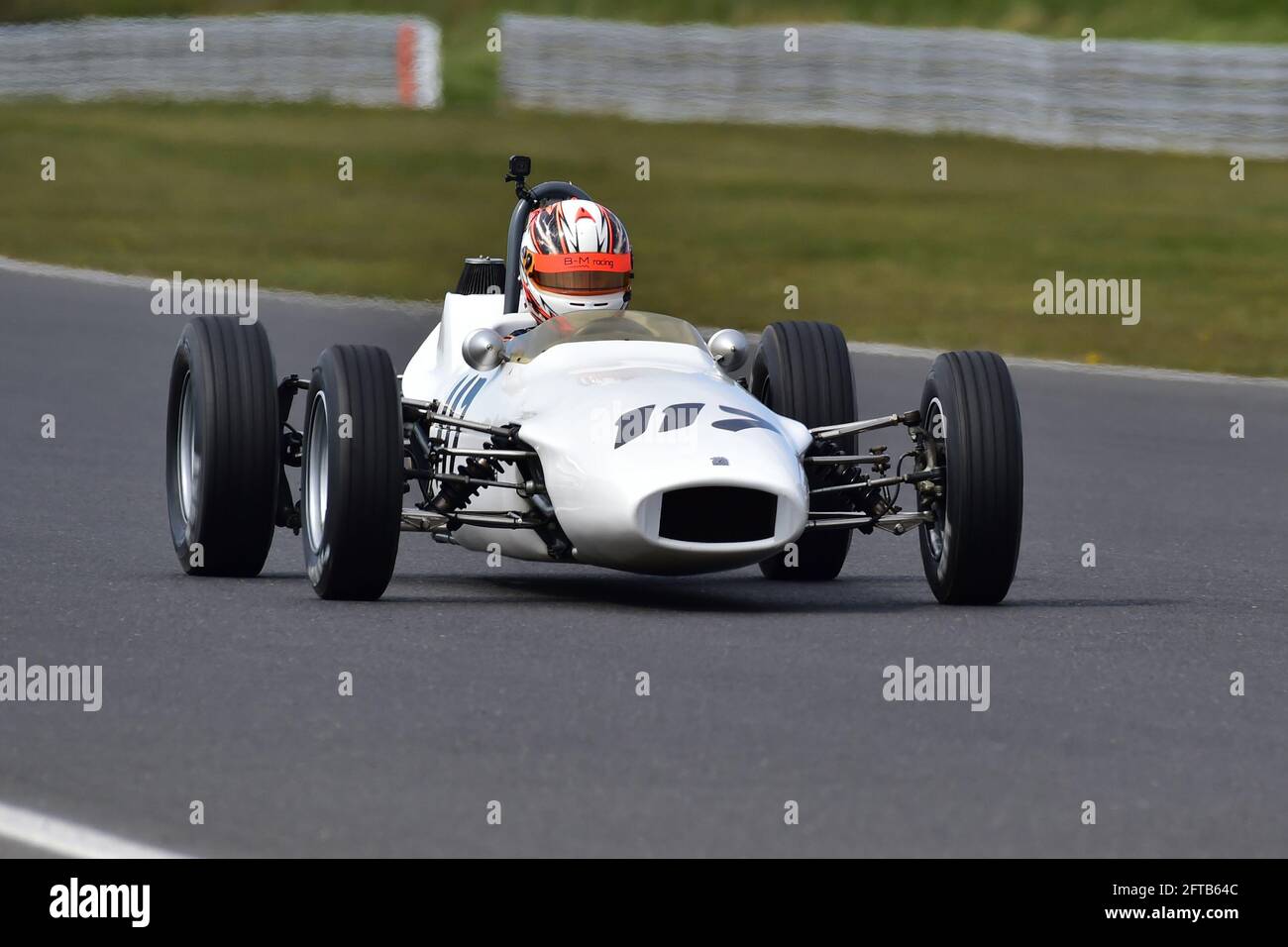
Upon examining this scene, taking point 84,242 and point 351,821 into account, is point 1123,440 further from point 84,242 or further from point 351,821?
point 84,242

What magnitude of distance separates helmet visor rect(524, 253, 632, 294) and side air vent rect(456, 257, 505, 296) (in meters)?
0.95

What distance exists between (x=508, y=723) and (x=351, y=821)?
3.75ft

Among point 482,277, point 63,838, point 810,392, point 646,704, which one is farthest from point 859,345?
point 63,838

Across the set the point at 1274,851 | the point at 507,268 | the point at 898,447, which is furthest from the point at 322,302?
the point at 1274,851

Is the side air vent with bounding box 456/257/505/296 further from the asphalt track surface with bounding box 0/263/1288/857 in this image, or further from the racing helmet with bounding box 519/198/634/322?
the asphalt track surface with bounding box 0/263/1288/857

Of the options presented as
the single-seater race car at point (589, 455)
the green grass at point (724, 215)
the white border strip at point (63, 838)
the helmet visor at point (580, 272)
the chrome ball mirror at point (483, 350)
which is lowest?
the white border strip at point (63, 838)

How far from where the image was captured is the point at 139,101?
38.5m

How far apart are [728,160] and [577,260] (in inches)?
932

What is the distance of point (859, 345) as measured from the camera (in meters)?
19.8

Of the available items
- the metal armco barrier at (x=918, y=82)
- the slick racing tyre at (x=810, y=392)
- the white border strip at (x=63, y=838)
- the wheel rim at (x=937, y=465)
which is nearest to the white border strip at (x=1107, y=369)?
the slick racing tyre at (x=810, y=392)

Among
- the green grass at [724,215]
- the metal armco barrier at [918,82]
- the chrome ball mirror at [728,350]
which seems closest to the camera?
the chrome ball mirror at [728,350]

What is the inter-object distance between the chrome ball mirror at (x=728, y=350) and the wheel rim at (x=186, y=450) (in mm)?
2060

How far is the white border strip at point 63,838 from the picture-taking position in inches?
229

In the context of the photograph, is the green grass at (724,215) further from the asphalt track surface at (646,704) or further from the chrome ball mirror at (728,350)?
the chrome ball mirror at (728,350)
